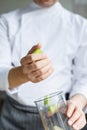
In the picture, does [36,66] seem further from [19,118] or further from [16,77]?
[19,118]

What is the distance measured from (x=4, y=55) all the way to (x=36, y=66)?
0.96 ft

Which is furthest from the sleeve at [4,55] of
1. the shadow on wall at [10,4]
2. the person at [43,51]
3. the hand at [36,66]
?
the shadow on wall at [10,4]

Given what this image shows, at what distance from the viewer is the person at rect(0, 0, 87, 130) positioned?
36.1 inches

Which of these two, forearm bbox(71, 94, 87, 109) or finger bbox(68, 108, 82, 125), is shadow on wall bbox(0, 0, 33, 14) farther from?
finger bbox(68, 108, 82, 125)

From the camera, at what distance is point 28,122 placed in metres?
0.91

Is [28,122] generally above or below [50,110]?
below

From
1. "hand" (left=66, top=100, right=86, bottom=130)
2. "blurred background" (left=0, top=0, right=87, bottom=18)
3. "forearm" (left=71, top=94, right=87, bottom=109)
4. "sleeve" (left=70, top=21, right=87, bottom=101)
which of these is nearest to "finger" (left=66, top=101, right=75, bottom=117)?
"hand" (left=66, top=100, right=86, bottom=130)

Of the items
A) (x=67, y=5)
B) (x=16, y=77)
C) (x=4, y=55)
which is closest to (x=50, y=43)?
(x=4, y=55)

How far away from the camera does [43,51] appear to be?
37.4 inches

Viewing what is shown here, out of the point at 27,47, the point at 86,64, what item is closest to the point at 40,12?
the point at 27,47

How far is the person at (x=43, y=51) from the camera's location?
92cm

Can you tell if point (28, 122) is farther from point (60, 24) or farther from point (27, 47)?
point (60, 24)

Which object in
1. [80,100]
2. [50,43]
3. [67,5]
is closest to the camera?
[80,100]

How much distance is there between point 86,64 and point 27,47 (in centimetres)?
21
